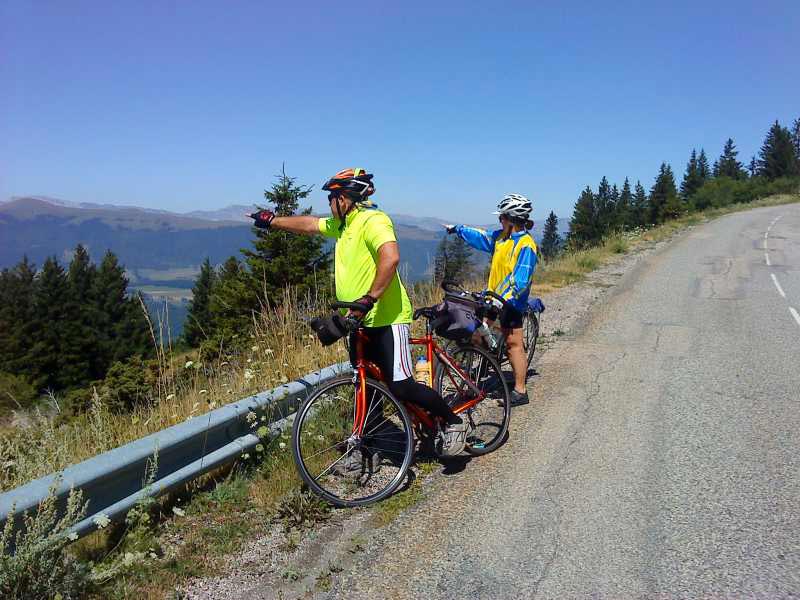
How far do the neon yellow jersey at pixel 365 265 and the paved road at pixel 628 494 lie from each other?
1.29 meters

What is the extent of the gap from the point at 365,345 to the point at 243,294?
2593cm

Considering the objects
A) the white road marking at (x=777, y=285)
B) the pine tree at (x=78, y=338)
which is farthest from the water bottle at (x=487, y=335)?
the pine tree at (x=78, y=338)

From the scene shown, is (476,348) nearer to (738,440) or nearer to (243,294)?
(738,440)

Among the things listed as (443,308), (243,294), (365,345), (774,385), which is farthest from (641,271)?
(243,294)

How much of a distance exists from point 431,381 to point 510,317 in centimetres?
153

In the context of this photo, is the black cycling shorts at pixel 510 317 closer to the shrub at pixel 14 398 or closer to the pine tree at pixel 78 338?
the shrub at pixel 14 398

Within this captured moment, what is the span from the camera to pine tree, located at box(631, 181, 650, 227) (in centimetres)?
10400

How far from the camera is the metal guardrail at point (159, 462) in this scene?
8.33ft

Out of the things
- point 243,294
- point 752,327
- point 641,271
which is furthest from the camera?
point 243,294

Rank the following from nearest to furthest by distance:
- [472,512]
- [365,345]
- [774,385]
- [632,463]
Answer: [472,512], [365,345], [632,463], [774,385]

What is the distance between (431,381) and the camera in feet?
13.2

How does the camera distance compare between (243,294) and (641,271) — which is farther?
(243,294)

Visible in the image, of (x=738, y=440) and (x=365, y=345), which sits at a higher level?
(x=365, y=345)

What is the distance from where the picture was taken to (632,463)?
4094 millimetres
